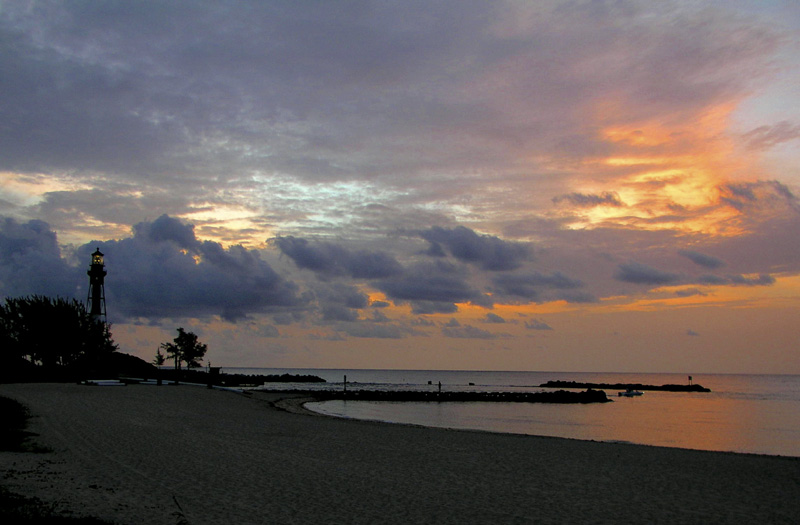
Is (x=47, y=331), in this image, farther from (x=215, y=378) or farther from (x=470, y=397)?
(x=470, y=397)

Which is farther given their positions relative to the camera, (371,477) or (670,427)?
(670,427)

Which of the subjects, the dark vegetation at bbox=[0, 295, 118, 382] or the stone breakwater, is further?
the stone breakwater

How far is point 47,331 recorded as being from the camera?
200 ft

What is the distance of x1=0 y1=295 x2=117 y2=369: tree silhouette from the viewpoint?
199 feet

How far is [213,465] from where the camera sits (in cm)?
1527

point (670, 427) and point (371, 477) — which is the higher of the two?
point (371, 477)

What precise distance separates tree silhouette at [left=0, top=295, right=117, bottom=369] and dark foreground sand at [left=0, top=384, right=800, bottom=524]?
42373 mm

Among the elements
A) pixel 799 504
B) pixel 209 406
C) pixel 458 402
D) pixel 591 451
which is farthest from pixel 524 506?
pixel 458 402

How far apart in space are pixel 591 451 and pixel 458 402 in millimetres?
49502

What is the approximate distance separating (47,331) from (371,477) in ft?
192

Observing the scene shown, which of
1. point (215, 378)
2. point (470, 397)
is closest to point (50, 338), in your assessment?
point (215, 378)

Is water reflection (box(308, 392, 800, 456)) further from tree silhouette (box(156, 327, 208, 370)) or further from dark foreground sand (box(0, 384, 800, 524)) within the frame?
tree silhouette (box(156, 327, 208, 370))

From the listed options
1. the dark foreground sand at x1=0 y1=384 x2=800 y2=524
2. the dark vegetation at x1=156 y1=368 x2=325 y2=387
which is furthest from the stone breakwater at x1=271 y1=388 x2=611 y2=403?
the dark foreground sand at x1=0 y1=384 x2=800 y2=524

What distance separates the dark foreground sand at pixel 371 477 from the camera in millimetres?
10859
